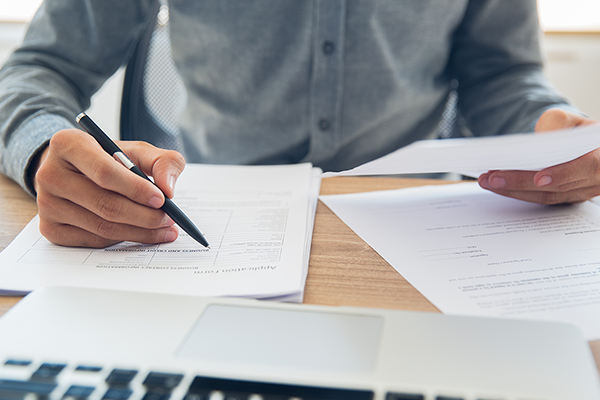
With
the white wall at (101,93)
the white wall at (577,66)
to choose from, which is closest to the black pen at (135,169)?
the white wall at (577,66)

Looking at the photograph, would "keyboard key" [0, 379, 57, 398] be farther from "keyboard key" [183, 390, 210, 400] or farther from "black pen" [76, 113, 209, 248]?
"black pen" [76, 113, 209, 248]

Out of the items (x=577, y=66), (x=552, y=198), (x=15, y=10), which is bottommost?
(x=577, y=66)

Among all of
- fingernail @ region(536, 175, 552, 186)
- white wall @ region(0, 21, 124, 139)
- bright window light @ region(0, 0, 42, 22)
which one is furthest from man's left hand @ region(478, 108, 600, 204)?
bright window light @ region(0, 0, 42, 22)

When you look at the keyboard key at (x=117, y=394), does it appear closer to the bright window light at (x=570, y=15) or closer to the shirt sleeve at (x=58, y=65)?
the shirt sleeve at (x=58, y=65)

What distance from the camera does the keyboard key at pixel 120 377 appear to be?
0.78 feet

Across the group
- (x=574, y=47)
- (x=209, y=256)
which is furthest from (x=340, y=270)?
(x=574, y=47)

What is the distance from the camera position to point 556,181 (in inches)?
19.5

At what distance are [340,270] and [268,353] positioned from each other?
15 centimetres

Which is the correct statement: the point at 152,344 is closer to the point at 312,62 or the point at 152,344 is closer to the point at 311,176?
the point at 311,176

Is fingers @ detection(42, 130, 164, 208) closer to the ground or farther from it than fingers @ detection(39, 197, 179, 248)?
farther from it

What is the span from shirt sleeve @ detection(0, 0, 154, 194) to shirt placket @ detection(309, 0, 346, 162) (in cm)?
32

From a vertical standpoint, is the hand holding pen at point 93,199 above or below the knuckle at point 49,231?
above

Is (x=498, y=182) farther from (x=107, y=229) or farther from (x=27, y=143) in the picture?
(x=27, y=143)

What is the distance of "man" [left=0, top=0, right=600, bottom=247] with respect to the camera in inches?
29.4
